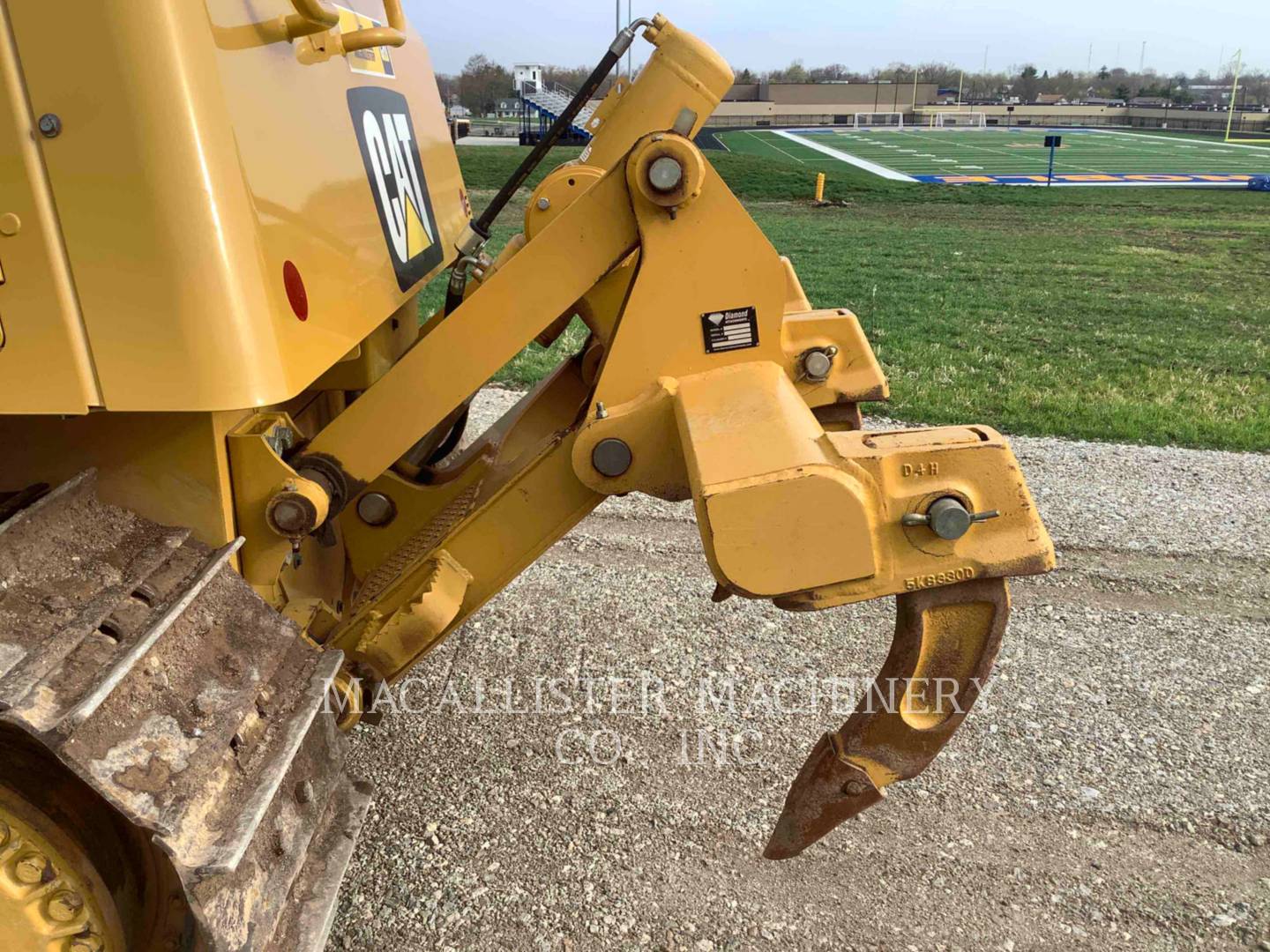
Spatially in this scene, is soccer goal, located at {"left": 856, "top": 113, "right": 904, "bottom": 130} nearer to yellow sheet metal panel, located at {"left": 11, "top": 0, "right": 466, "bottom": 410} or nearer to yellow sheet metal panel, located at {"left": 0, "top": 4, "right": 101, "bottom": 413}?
yellow sheet metal panel, located at {"left": 11, "top": 0, "right": 466, "bottom": 410}

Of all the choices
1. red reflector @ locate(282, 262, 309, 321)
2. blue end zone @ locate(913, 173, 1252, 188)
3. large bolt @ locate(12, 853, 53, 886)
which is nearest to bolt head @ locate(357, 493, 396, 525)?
red reflector @ locate(282, 262, 309, 321)

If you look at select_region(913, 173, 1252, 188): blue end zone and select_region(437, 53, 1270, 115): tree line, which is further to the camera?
select_region(437, 53, 1270, 115): tree line

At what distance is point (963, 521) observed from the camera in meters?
1.79

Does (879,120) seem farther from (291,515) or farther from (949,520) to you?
(291,515)

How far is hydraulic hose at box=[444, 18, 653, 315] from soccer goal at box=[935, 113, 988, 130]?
237 ft

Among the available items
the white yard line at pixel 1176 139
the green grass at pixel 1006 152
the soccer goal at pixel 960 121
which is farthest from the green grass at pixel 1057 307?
the soccer goal at pixel 960 121

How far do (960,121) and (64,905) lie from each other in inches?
3358

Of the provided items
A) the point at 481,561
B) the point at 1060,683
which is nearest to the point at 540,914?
the point at 481,561

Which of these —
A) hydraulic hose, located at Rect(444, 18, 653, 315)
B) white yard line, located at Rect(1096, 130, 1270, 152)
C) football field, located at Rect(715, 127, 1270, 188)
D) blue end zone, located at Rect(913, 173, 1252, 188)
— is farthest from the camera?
white yard line, located at Rect(1096, 130, 1270, 152)

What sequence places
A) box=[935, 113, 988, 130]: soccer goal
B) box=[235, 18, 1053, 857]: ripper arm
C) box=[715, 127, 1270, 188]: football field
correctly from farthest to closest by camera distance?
box=[935, 113, 988, 130]: soccer goal, box=[715, 127, 1270, 188]: football field, box=[235, 18, 1053, 857]: ripper arm

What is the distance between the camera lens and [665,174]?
2.08m

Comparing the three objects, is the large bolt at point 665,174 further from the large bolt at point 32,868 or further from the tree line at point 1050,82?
the tree line at point 1050,82

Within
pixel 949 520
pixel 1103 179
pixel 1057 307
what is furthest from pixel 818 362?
pixel 1103 179

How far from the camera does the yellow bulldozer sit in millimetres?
1496
